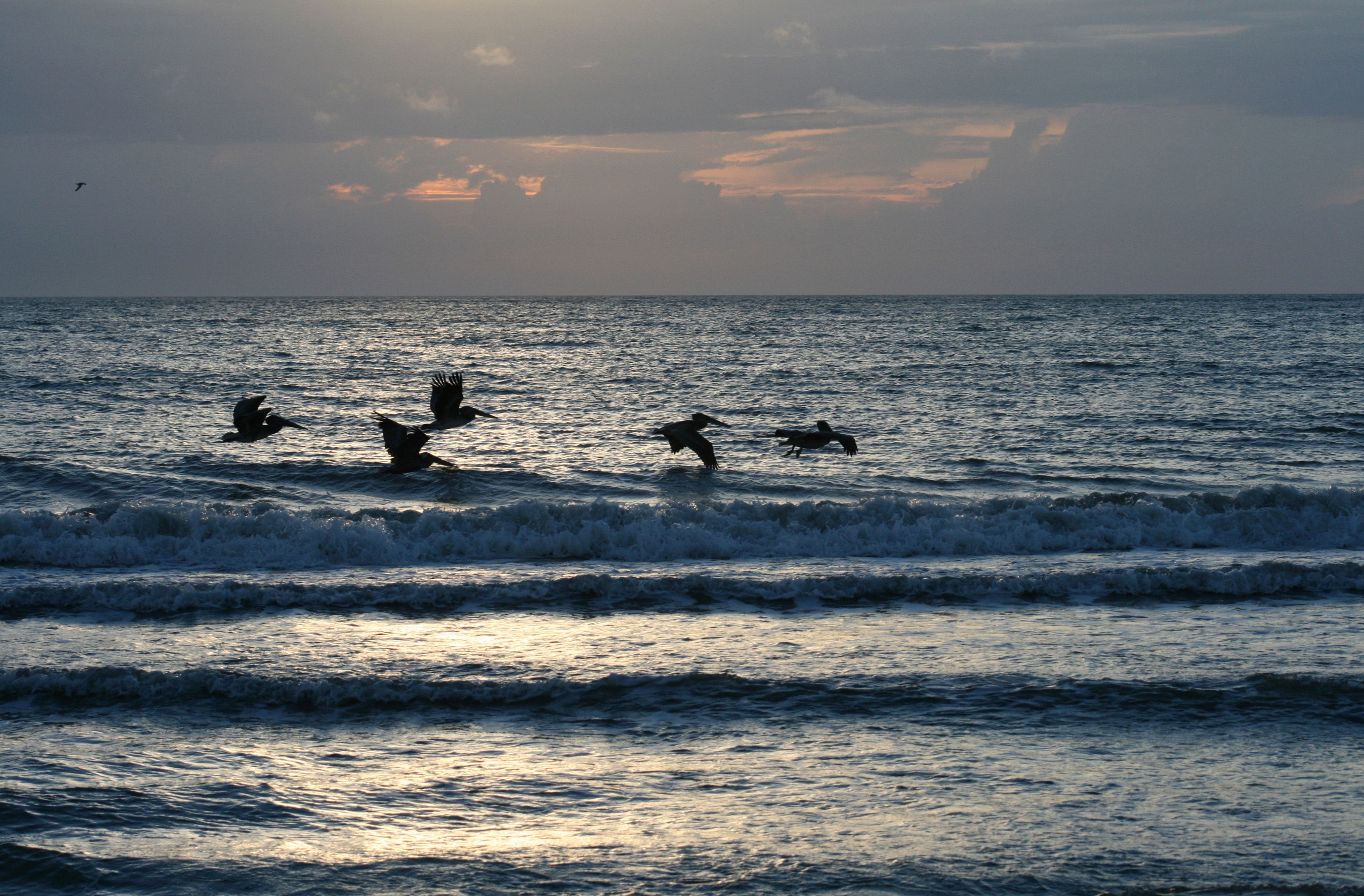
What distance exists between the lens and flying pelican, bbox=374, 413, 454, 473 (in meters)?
15.9

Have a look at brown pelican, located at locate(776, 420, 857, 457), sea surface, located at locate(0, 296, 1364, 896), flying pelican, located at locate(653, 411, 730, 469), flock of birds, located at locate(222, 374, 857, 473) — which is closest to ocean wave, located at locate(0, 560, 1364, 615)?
sea surface, located at locate(0, 296, 1364, 896)

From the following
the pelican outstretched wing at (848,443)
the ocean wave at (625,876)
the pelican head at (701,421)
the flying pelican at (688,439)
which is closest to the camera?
the ocean wave at (625,876)

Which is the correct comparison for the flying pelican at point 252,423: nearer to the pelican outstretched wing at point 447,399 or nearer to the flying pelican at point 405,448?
the flying pelican at point 405,448

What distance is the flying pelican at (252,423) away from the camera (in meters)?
15.8

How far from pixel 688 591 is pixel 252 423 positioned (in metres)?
8.68

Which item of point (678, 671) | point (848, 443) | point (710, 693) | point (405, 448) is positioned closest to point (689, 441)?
point (848, 443)

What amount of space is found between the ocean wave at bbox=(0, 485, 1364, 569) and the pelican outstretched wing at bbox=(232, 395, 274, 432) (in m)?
2.46

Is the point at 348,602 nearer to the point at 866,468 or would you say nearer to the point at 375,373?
the point at 866,468

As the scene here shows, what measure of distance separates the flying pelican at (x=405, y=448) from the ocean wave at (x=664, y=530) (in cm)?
203

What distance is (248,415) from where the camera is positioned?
15922 millimetres

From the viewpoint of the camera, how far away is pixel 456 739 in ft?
22.0

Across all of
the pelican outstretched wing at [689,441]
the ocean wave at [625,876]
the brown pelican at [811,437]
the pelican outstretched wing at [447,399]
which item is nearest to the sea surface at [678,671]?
the ocean wave at [625,876]

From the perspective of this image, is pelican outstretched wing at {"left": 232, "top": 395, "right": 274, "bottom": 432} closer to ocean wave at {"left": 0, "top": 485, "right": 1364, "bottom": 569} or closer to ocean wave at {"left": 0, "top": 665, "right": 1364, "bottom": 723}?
ocean wave at {"left": 0, "top": 485, "right": 1364, "bottom": 569}

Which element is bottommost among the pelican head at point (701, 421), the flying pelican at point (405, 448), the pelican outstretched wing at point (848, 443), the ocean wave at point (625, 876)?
the ocean wave at point (625, 876)
